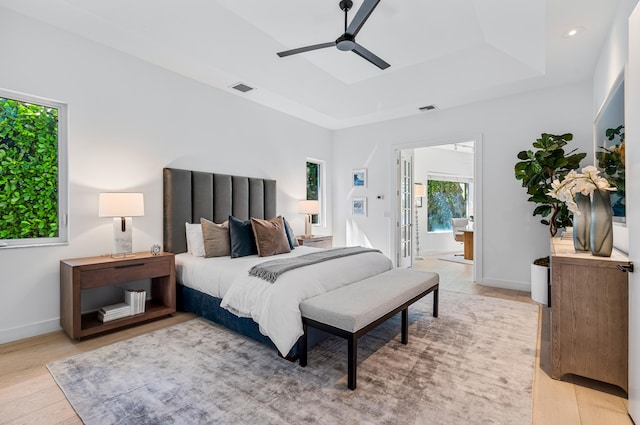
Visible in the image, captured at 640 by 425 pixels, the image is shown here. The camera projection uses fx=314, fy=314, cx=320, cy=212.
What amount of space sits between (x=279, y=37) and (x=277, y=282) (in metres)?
3.04

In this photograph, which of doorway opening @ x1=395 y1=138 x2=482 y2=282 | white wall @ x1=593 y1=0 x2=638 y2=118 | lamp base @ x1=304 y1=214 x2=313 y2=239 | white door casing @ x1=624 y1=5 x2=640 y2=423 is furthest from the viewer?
doorway opening @ x1=395 y1=138 x2=482 y2=282

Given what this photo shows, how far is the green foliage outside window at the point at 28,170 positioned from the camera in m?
2.79

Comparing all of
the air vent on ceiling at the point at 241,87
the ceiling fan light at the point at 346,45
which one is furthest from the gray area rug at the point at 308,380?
the air vent on ceiling at the point at 241,87

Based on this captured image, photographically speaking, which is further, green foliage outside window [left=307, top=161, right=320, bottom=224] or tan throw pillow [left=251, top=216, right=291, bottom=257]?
green foliage outside window [left=307, top=161, right=320, bottom=224]

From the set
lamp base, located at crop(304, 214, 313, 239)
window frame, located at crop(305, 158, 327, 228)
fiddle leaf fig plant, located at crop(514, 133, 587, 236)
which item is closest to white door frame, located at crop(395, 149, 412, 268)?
window frame, located at crop(305, 158, 327, 228)

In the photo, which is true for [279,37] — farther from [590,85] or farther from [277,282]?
[590,85]

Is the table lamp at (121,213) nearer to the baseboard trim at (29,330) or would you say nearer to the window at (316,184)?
the baseboard trim at (29,330)

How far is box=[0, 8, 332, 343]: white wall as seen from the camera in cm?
279

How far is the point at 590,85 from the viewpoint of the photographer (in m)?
3.98

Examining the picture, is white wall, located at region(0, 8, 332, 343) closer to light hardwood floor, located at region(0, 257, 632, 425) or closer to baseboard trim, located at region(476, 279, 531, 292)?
light hardwood floor, located at region(0, 257, 632, 425)

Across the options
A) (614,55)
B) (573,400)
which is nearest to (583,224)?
(573,400)

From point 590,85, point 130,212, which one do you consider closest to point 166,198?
point 130,212

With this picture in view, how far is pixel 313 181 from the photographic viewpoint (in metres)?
6.38

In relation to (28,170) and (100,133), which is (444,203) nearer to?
(100,133)
